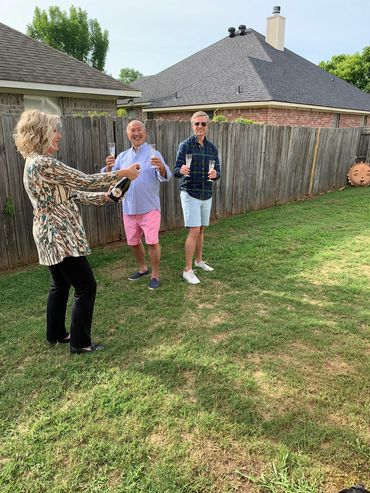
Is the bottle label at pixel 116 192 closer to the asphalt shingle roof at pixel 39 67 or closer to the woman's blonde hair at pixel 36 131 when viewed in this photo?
the woman's blonde hair at pixel 36 131

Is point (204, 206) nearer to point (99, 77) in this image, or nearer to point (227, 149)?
point (227, 149)

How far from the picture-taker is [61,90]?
934 centimetres

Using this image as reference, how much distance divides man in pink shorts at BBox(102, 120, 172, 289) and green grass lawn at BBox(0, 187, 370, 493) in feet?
1.97

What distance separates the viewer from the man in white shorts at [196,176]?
159 inches

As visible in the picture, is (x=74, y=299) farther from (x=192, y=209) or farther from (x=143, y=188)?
(x=192, y=209)

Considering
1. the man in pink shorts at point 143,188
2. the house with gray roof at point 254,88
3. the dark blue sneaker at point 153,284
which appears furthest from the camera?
the house with gray roof at point 254,88

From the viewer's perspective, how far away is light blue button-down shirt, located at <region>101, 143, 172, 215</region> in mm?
3850

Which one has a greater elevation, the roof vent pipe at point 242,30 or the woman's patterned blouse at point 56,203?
the roof vent pipe at point 242,30

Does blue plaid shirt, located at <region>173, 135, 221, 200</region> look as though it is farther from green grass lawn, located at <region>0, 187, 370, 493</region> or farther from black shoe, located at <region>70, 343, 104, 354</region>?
black shoe, located at <region>70, 343, 104, 354</region>

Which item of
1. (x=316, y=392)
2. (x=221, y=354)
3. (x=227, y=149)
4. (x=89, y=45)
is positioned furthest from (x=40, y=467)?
(x=89, y=45)

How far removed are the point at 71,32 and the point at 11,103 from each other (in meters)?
32.0

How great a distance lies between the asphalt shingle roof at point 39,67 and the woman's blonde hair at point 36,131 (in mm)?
7004

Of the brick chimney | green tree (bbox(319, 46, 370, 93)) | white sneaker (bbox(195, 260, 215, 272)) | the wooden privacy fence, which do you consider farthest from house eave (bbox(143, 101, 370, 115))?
green tree (bbox(319, 46, 370, 93))

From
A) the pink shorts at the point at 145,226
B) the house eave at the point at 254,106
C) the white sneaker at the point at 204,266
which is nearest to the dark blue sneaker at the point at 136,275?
the pink shorts at the point at 145,226
